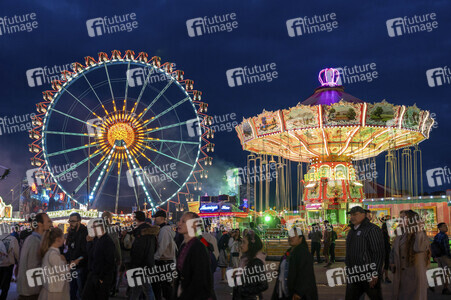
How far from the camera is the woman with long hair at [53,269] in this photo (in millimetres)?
5852

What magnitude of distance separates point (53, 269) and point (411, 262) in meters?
4.94

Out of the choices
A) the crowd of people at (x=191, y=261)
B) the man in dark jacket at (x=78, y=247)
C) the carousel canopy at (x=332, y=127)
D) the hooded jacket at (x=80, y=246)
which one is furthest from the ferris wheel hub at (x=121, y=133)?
the hooded jacket at (x=80, y=246)

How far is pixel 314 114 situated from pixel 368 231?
19.0 metres

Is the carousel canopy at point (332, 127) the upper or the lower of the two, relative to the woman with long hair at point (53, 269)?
upper

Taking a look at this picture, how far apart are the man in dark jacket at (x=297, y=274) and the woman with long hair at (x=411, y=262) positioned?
2126 millimetres

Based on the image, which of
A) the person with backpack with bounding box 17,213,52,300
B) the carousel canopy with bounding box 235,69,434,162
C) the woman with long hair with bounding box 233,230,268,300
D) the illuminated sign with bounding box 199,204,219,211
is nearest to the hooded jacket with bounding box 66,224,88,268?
the person with backpack with bounding box 17,213,52,300

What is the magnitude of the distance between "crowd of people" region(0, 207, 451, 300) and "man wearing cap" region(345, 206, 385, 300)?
0.04 ft

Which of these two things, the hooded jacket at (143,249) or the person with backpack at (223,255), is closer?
the hooded jacket at (143,249)

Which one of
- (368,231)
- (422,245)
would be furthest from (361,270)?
(422,245)

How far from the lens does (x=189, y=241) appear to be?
5.53 meters

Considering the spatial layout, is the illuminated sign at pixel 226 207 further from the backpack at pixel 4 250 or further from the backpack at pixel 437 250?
the backpack at pixel 4 250

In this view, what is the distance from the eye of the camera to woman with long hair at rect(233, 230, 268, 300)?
5.94 metres

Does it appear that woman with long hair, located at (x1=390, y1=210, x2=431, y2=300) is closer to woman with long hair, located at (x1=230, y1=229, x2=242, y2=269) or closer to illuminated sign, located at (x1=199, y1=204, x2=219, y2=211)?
woman with long hair, located at (x1=230, y1=229, x2=242, y2=269)

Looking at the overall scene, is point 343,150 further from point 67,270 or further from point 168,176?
point 67,270
